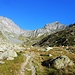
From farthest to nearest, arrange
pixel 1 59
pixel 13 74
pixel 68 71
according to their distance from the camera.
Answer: pixel 1 59 < pixel 68 71 < pixel 13 74

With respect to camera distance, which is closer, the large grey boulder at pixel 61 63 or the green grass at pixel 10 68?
the green grass at pixel 10 68

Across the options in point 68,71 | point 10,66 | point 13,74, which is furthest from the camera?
point 10,66

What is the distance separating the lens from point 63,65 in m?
46.7

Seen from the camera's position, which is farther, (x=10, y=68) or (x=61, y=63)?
(x=61, y=63)

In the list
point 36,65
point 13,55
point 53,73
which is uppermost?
point 13,55

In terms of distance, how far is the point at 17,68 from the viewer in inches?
1724

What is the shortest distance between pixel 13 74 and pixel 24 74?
233cm

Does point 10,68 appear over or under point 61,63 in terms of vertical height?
under

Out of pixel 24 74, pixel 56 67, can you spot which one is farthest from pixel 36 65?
pixel 24 74

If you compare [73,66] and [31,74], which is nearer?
[31,74]

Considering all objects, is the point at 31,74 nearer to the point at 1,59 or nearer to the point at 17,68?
the point at 17,68

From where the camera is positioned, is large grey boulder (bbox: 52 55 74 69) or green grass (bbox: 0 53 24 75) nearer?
green grass (bbox: 0 53 24 75)

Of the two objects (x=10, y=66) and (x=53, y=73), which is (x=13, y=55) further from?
(x=53, y=73)

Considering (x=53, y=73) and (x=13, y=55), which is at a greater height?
(x=13, y=55)
